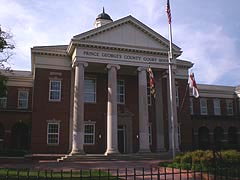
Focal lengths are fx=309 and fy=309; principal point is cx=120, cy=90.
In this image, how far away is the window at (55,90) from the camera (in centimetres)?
3194

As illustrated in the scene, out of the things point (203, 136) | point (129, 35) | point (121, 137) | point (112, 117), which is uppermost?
point (129, 35)

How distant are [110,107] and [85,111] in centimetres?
429

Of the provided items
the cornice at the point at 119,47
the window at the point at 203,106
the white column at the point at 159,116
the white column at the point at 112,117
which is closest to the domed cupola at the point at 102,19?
the cornice at the point at 119,47

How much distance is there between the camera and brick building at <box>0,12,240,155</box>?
2969cm

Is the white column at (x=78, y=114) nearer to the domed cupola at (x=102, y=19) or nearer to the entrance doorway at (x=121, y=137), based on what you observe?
the entrance doorway at (x=121, y=137)

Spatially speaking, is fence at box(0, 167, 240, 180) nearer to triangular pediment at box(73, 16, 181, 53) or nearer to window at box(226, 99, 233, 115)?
triangular pediment at box(73, 16, 181, 53)

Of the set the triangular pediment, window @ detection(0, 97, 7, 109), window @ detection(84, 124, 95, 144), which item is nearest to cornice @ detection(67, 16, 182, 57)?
the triangular pediment

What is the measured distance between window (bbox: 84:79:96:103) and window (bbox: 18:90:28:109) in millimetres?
9753

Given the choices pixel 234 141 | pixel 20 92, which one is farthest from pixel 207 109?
pixel 20 92

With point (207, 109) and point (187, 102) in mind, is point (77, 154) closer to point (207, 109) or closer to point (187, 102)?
point (187, 102)

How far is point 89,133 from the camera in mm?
32250

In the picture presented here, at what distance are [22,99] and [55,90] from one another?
8.40m

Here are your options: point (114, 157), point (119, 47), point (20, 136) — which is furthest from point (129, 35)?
point (20, 136)

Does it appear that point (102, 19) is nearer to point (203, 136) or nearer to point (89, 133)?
point (89, 133)
